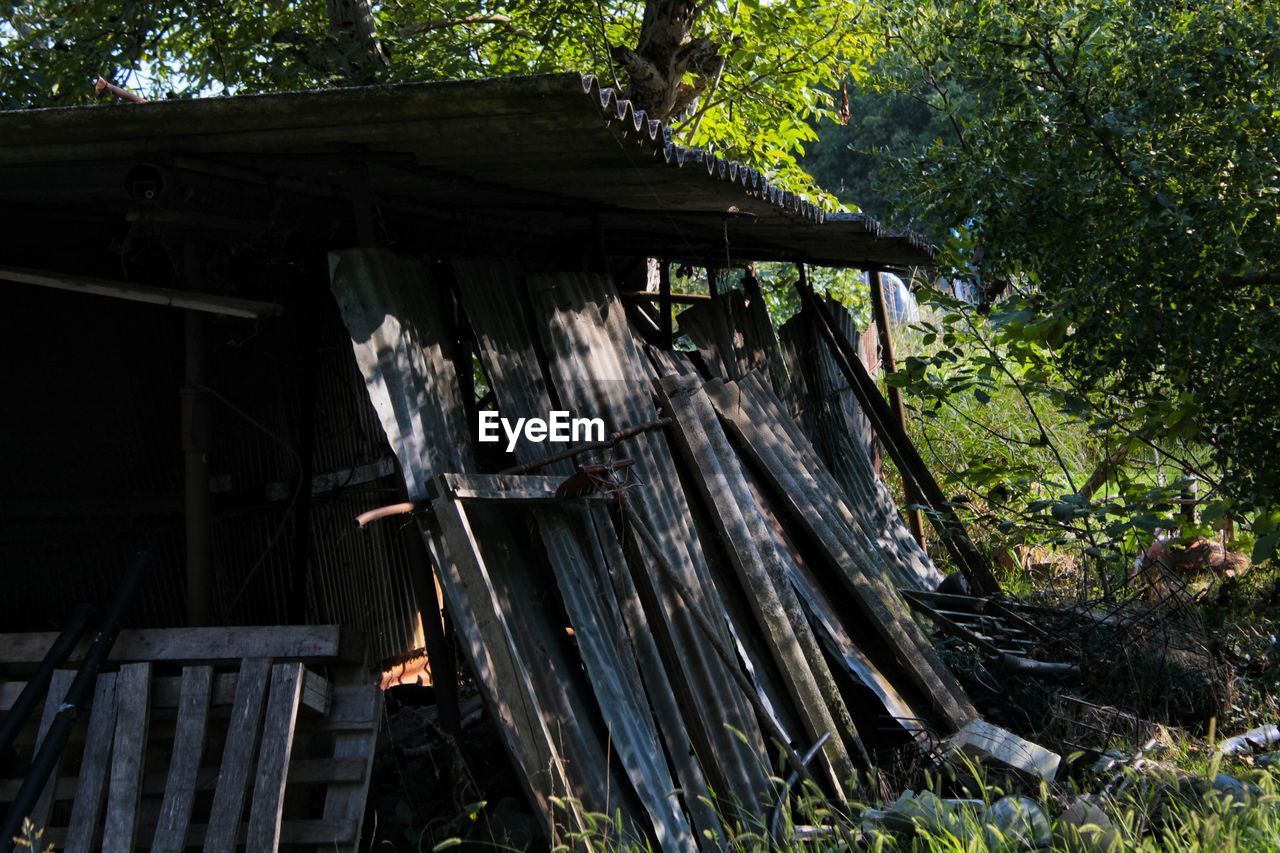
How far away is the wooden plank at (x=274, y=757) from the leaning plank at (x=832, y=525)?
2.45 meters

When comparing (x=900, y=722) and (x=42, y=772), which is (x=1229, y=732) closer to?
(x=900, y=722)

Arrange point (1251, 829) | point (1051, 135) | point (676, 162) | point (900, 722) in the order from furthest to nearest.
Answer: point (1051, 135)
point (900, 722)
point (676, 162)
point (1251, 829)

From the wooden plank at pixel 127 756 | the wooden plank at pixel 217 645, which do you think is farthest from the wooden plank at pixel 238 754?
the wooden plank at pixel 127 756

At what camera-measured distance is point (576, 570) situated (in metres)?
4.56

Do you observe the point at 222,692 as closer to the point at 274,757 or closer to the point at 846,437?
the point at 274,757

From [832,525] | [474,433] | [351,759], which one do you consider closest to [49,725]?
[351,759]

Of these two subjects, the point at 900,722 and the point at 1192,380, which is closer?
the point at 900,722

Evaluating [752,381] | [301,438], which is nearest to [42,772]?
[301,438]

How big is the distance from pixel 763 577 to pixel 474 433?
54.3 inches

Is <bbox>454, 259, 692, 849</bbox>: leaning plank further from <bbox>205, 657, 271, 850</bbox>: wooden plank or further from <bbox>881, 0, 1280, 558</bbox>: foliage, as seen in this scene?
<bbox>881, 0, 1280, 558</bbox>: foliage

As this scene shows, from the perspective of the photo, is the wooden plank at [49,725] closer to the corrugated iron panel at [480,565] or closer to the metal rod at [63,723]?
the metal rod at [63,723]

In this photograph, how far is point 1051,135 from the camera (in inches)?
226

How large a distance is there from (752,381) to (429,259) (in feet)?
6.44

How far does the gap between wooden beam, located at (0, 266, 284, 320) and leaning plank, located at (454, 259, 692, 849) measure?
870 millimetres
